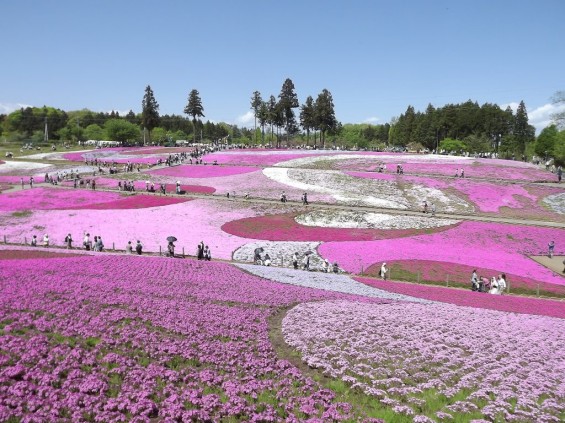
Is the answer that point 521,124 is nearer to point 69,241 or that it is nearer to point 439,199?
point 439,199

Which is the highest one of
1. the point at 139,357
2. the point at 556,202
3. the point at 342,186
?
the point at 342,186

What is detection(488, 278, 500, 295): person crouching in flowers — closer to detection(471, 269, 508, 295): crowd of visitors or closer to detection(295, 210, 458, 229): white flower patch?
detection(471, 269, 508, 295): crowd of visitors

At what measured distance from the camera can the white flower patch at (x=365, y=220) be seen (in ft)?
158

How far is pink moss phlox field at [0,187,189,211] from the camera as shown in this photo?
52306mm

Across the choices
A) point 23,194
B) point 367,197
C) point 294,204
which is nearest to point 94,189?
point 23,194

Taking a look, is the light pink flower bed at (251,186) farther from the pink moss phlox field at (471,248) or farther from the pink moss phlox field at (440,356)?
the pink moss phlox field at (440,356)

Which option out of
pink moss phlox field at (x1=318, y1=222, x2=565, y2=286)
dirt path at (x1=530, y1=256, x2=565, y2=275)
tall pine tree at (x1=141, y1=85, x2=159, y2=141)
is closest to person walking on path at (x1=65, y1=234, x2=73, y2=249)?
pink moss phlox field at (x1=318, y1=222, x2=565, y2=286)

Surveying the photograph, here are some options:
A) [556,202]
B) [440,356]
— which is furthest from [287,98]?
[440,356]

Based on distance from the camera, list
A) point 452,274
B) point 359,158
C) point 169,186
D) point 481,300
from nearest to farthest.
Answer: point 481,300 < point 452,274 < point 169,186 < point 359,158

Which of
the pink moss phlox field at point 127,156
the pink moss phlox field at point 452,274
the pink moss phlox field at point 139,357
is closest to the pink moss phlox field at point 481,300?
the pink moss phlox field at point 452,274

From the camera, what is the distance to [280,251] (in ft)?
126

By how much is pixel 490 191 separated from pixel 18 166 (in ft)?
288

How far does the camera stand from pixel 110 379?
1147cm

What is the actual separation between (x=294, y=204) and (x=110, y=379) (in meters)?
46.8
